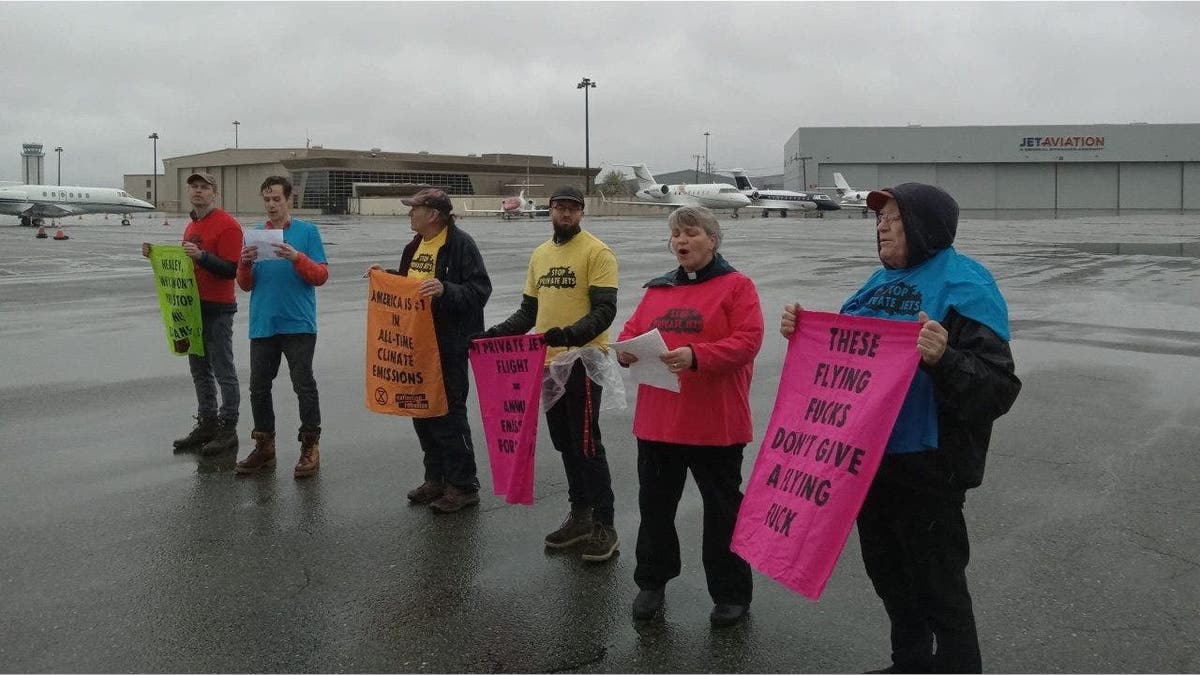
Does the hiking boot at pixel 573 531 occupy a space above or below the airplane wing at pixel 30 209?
below

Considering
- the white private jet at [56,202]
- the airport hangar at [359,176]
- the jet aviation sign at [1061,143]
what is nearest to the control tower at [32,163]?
the airport hangar at [359,176]

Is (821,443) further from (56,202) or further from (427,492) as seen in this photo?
(56,202)

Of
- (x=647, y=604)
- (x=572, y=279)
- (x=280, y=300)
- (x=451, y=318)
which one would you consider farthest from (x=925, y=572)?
(x=280, y=300)

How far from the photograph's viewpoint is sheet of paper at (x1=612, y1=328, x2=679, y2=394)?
13.4 feet

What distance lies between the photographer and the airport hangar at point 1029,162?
329 feet

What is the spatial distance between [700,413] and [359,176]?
114 m

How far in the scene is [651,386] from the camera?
4273mm

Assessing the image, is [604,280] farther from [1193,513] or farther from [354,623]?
[1193,513]

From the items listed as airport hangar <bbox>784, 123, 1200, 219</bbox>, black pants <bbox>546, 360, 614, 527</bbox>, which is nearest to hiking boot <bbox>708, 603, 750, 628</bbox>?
black pants <bbox>546, 360, 614, 527</bbox>

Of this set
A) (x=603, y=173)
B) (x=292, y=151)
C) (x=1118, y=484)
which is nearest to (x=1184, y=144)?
(x=603, y=173)

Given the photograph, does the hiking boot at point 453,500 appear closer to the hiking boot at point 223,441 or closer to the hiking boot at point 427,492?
the hiking boot at point 427,492

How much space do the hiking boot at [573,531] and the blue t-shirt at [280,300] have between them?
7.39 ft

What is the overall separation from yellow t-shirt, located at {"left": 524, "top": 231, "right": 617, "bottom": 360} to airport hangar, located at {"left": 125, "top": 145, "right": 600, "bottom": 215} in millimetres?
94180

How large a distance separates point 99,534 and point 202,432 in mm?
1918
